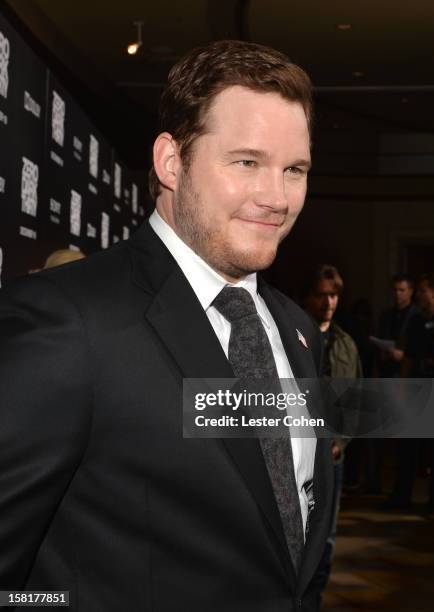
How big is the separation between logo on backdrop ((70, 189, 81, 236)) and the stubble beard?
4.18 meters

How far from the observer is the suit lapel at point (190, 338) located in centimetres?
106

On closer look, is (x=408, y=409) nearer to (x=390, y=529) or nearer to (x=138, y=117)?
(x=390, y=529)

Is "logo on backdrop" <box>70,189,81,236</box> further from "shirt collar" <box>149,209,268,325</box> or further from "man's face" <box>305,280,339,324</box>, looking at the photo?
"shirt collar" <box>149,209,268,325</box>

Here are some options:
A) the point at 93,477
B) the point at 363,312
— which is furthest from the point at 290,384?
the point at 363,312

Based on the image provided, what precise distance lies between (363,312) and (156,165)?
7.85 m

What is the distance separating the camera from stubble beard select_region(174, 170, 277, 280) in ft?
3.74

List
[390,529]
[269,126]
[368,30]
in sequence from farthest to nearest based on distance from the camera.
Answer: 1. [368,30]
2. [390,529]
3. [269,126]

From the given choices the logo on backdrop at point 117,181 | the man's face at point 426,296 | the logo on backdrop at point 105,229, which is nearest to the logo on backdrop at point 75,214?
the logo on backdrop at point 105,229

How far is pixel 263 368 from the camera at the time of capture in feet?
3.84

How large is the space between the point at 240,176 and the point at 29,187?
331 cm

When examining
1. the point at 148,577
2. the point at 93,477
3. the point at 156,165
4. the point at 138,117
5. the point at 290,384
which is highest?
the point at 138,117

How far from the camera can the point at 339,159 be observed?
40.6ft

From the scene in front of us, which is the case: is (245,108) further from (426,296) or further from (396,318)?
(396,318)

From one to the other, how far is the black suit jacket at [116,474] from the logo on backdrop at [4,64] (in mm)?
2864
